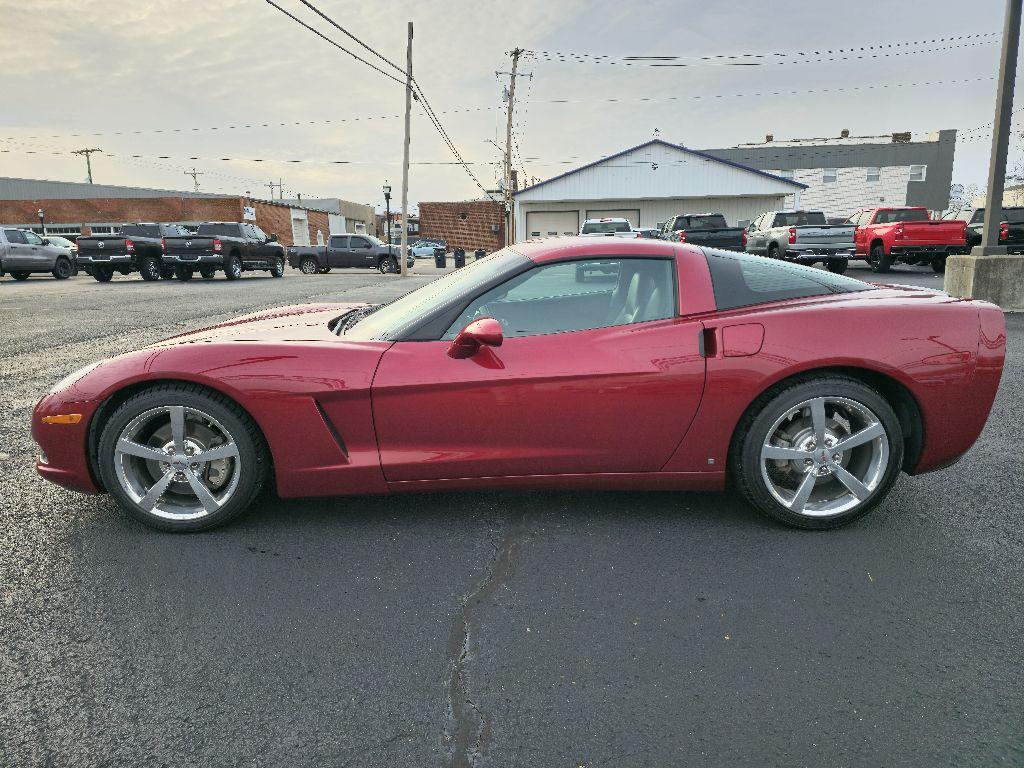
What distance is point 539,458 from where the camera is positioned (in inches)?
118

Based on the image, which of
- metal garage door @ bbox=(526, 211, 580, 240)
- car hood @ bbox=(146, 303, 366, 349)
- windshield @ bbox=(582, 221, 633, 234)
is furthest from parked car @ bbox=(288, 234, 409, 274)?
car hood @ bbox=(146, 303, 366, 349)

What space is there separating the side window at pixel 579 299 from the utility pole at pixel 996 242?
31.5ft

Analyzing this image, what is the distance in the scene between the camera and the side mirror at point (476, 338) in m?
2.84

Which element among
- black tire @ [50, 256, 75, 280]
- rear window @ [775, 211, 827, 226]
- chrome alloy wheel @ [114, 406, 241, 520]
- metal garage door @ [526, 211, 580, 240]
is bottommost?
chrome alloy wheel @ [114, 406, 241, 520]

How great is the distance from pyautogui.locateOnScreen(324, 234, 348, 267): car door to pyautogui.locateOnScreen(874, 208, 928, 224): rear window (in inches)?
839

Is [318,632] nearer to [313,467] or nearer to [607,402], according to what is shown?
[313,467]

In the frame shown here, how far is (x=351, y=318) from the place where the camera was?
3705mm

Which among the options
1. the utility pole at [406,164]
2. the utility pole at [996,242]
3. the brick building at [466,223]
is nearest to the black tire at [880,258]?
the utility pole at [996,242]

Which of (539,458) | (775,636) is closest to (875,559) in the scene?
(775,636)

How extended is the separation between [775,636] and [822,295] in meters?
1.68

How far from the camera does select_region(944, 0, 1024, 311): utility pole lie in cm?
980

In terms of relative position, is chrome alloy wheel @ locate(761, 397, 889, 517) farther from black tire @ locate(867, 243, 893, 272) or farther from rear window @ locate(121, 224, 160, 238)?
rear window @ locate(121, 224, 160, 238)

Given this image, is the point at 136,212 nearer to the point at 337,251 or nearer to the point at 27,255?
the point at 337,251

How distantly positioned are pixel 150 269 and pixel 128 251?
2.58ft
